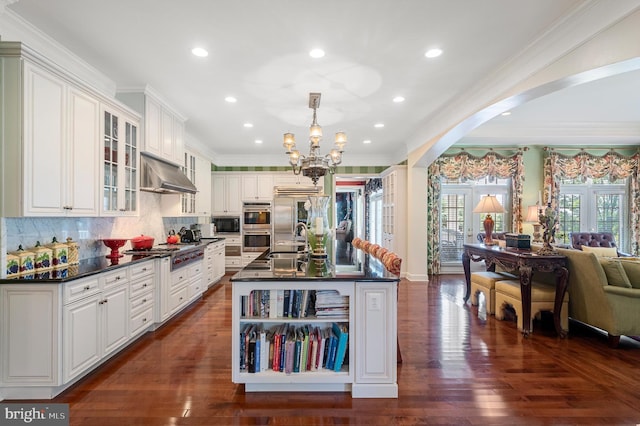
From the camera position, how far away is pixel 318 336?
236cm

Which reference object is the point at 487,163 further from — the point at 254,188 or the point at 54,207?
the point at 54,207

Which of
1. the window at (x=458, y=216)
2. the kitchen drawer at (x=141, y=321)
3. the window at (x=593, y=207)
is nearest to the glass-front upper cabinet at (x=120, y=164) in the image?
the kitchen drawer at (x=141, y=321)

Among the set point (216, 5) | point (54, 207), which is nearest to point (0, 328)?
point (54, 207)

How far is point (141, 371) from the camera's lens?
2.69 meters

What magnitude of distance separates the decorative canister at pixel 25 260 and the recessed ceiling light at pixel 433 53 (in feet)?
12.6

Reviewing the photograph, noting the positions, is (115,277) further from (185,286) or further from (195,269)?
(195,269)

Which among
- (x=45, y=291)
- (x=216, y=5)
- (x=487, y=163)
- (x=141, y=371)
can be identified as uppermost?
(x=216, y=5)

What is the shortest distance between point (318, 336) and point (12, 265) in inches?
92.4

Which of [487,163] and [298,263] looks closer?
[298,263]

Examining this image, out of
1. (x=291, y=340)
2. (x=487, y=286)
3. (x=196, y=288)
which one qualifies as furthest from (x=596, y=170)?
(x=196, y=288)

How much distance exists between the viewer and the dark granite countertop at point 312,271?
2258 mm

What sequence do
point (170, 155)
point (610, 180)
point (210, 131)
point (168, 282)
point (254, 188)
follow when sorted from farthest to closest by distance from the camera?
point (254, 188)
point (610, 180)
point (210, 131)
point (170, 155)
point (168, 282)

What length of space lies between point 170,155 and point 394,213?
14.9 ft

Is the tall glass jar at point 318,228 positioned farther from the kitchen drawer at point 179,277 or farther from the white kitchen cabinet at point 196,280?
the white kitchen cabinet at point 196,280
